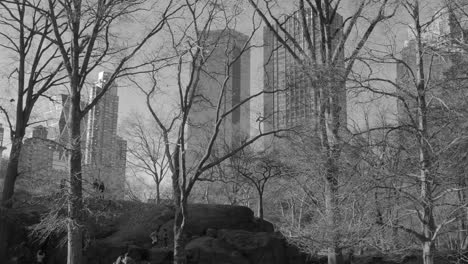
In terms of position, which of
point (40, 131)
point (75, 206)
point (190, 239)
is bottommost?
point (190, 239)

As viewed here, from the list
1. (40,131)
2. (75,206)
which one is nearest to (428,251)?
(75,206)

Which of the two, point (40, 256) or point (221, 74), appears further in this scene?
point (40, 256)

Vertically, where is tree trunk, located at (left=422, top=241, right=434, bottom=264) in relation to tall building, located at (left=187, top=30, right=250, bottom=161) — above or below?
below

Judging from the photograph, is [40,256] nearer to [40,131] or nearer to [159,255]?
[159,255]

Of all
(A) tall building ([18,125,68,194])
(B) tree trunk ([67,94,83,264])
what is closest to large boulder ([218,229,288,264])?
(A) tall building ([18,125,68,194])

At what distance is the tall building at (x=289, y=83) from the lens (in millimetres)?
17125

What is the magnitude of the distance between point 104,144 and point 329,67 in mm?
12146

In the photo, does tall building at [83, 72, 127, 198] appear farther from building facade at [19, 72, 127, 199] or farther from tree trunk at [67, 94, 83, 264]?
tree trunk at [67, 94, 83, 264]

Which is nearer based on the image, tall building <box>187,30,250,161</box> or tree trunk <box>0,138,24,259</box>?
tree trunk <box>0,138,24,259</box>

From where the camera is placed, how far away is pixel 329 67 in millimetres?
13258

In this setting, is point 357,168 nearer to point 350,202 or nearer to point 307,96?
point 350,202

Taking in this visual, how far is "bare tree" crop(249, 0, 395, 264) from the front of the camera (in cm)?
1330

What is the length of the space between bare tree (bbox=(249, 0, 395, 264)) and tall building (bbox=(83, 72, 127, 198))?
6906 millimetres

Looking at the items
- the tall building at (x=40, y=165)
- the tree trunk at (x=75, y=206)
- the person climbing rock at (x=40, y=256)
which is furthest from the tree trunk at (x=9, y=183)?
the tree trunk at (x=75, y=206)
